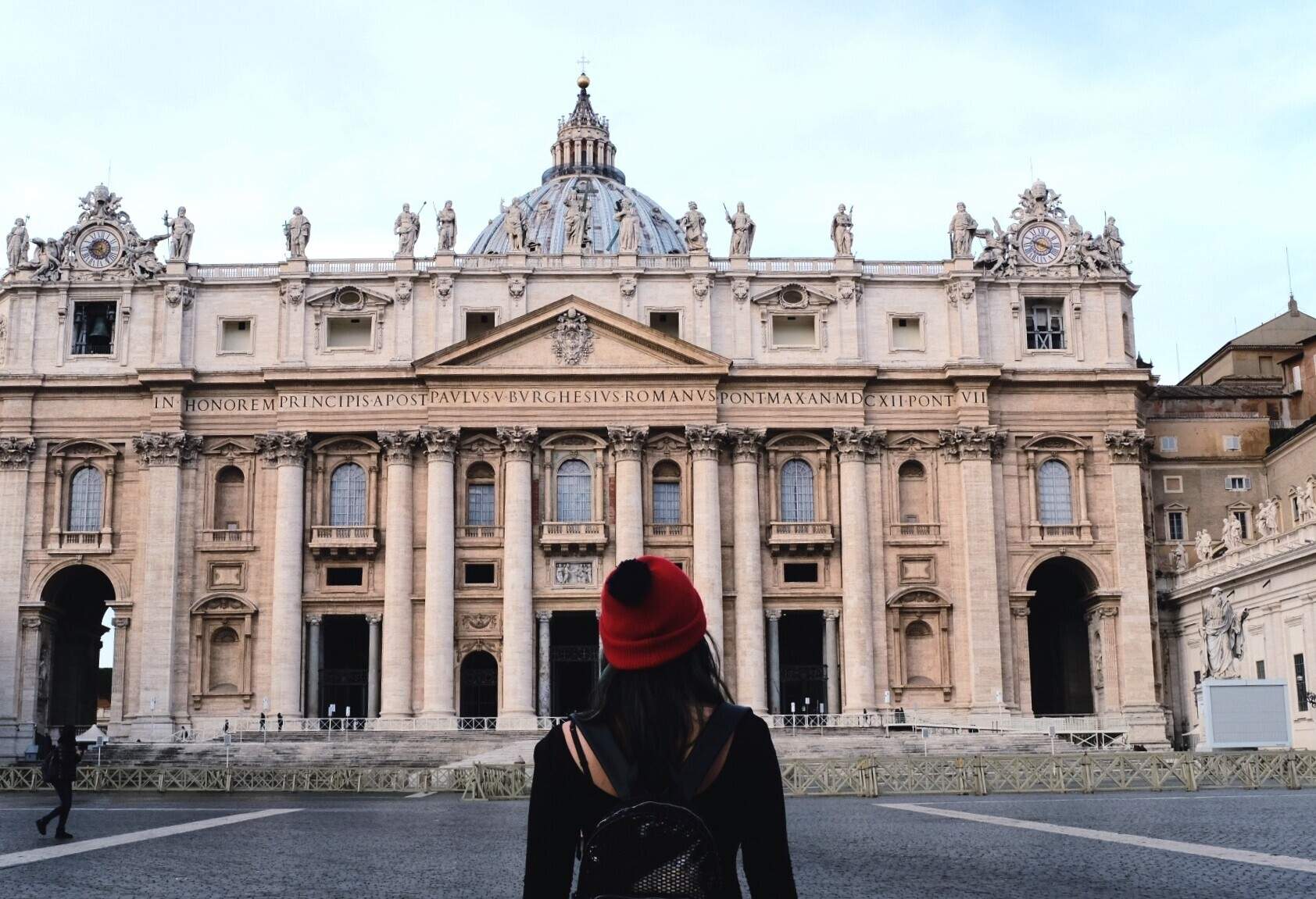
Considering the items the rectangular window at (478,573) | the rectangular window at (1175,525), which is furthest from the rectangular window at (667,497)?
the rectangular window at (1175,525)

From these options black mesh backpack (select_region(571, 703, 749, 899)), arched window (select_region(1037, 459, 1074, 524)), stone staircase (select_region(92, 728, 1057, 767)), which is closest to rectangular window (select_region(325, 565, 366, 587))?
stone staircase (select_region(92, 728, 1057, 767))

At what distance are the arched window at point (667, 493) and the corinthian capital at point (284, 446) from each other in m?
13.3

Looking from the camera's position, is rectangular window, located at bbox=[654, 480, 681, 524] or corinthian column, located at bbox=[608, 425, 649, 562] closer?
corinthian column, located at bbox=[608, 425, 649, 562]

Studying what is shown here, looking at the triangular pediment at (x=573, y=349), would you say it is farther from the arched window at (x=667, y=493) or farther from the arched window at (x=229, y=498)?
the arched window at (x=229, y=498)

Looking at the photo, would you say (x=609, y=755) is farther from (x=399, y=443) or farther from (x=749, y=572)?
(x=399, y=443)

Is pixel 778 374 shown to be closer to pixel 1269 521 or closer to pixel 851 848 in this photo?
pixel 1269 521

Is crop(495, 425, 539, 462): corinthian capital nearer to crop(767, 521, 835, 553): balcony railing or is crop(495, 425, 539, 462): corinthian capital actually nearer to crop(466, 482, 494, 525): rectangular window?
crop(466, 482, 494, 525): rectangular window

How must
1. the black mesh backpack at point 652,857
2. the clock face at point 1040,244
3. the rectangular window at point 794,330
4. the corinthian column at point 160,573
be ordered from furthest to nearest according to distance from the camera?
the clock face at point 1040,244
the rectangular window at point 794,330
the corinthian column at point 160,573
the black mesh backpack at point 652,857

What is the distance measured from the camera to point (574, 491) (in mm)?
60594

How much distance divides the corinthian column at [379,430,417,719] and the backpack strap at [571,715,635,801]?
5414 cm

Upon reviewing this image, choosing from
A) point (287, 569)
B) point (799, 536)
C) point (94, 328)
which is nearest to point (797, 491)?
point (799, 536)

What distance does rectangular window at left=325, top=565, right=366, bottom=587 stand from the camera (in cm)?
5988

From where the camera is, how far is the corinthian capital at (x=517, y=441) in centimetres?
5950

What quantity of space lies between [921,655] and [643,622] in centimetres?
5637
